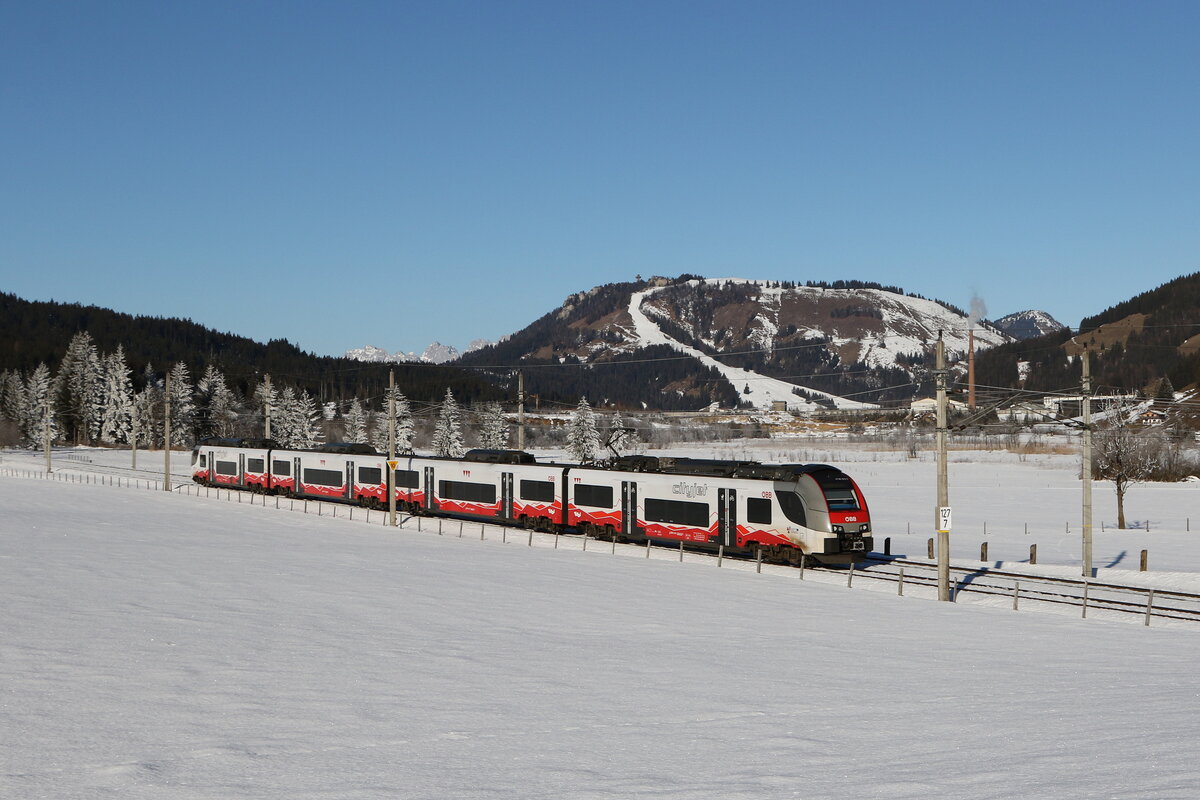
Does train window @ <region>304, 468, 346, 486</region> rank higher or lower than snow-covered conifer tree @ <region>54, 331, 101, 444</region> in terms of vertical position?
lower

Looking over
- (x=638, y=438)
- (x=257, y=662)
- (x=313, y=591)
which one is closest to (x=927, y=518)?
(x=313, y=591)

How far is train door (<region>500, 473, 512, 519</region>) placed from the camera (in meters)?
44.1

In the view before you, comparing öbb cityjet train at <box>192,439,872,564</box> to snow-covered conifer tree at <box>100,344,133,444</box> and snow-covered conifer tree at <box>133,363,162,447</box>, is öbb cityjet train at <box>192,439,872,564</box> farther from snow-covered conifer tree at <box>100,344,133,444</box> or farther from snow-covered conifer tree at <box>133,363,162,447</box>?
snow-covered conifer tree at <box>100,344,133,444</box>

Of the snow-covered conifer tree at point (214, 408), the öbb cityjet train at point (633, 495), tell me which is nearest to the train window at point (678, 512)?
the öbb cityjet train at point (633, 495)

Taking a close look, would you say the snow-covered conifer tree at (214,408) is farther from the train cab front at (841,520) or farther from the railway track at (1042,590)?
the railway track at (1042,590)

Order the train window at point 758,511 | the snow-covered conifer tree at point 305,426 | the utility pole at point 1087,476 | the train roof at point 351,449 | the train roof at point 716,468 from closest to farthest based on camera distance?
the utility pole at point 1087,476
the train roof at point 716,468
the train window at point 758,511
the train roof at point 351,449
the snow-covered conifer tree at point 305,426

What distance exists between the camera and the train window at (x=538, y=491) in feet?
138

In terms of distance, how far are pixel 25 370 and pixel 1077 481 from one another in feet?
520

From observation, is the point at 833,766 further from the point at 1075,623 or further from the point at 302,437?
the point at 302,437

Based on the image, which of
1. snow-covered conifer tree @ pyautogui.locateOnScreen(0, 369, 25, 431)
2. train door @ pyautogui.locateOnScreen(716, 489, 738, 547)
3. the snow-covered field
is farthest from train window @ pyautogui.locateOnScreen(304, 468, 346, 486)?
snow-covered conifer tree @ pyautogui.locateOnScreen(0, 369, 25, 431)

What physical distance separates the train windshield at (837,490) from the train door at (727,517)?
338 centimetres

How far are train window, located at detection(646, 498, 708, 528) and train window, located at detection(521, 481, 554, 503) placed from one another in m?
5.71

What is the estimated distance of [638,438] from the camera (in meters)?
162

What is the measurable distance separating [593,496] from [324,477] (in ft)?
75.6
